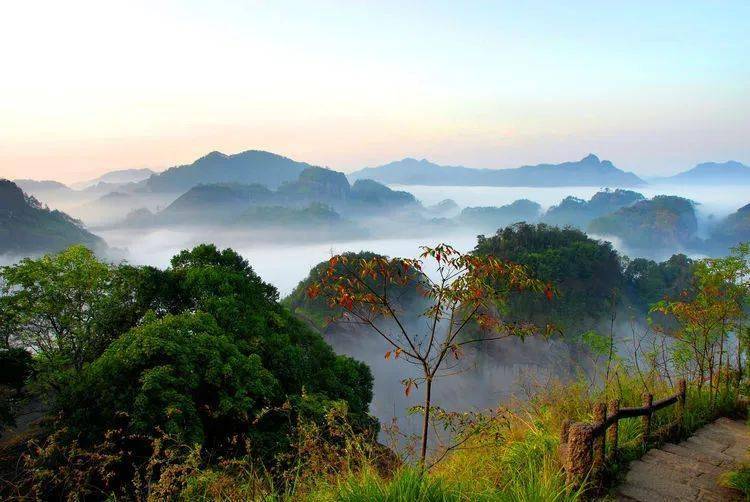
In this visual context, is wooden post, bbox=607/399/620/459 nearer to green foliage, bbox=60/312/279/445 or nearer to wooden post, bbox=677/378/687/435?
wooden post, bbox=677/378/687/435

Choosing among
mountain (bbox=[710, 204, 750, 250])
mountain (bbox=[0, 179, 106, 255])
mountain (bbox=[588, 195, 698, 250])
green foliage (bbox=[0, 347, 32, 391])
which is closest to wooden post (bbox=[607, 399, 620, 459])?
green foliage (bbox=[0, 347, 32, 391])

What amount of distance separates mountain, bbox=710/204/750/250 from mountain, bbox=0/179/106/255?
546ft

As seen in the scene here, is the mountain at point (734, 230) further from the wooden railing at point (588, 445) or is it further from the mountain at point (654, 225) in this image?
the wooden railing at point (588, 445)

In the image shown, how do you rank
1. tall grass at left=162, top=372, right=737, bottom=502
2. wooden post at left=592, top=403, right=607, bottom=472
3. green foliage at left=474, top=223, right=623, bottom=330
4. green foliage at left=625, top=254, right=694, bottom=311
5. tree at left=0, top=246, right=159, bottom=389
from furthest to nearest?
green foliage at left=625, top=254, right=694, bottom=311, green foliage at left=474, top=223, right=623, bottom=330, tree at left=0, top=246, right=159, bottom=389, wooden post at left=592, top=403, right=607, bottom=472, tall grass at left=162, top=372, right=737, bottom=502

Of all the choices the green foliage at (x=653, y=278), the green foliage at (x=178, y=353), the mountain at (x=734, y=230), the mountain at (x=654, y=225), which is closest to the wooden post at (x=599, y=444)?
the green foliage at (x=178, y=353)

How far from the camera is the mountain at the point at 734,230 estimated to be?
427 feet

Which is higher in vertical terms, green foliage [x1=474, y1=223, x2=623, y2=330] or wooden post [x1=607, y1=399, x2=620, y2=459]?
wooden post [x1=607, y1=399, x2=620, y2=459]

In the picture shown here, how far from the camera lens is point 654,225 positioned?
12419cm

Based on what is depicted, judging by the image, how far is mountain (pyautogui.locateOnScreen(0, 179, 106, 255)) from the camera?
319 ft

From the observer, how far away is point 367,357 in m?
39.3

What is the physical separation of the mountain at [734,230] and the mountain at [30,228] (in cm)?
16647

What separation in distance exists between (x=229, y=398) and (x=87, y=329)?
26.9 feet

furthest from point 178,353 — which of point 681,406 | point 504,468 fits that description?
point 681,406

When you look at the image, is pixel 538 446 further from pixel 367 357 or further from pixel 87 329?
pixel 367 357
